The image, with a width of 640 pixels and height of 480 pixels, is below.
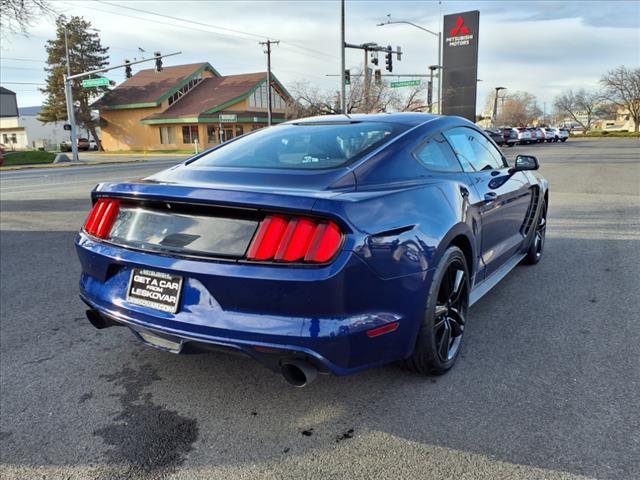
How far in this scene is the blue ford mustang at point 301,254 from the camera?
7.82 ft

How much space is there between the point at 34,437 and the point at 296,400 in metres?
1.34

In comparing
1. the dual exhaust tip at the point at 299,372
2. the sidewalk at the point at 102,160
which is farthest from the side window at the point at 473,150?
the sidewalk at the point at 102,160

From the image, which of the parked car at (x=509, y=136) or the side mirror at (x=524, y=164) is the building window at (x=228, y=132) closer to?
the parked car at (x=509, y=136)

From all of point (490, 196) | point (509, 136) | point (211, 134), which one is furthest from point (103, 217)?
point (211, 134)

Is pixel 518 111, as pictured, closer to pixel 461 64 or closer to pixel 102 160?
pixel 461 64

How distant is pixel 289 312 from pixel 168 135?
53.5 m

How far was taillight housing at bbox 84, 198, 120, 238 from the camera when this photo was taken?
9.78ft

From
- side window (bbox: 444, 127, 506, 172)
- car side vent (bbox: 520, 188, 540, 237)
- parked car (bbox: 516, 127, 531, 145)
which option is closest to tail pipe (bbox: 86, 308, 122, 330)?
side window (bbox: 444, 127, 506, 172)

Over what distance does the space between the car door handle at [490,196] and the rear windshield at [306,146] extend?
0.81 metres

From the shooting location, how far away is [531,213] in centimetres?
513

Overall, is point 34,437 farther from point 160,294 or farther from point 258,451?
point 258,451

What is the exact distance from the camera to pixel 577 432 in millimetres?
2592

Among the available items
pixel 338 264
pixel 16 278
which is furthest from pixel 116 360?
pixel 16 278

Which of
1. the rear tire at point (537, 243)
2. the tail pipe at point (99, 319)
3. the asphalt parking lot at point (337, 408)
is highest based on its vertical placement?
the tail pipe at point (99, 319)
